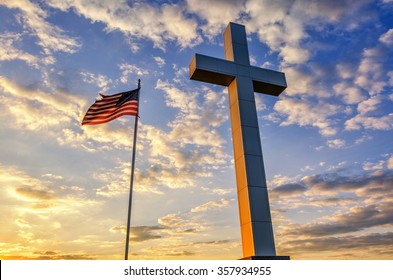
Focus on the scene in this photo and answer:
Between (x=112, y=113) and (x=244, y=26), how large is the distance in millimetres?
6613

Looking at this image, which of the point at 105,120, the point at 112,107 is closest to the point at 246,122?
the point at 112,107

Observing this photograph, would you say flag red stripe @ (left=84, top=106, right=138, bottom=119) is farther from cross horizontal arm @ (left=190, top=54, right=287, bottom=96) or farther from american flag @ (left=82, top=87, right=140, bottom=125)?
cross horizontal arm @ (left=190, top=54, right=287, bottom=96)

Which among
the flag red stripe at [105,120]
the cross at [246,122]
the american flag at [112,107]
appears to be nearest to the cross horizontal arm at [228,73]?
the cross at [246,122]

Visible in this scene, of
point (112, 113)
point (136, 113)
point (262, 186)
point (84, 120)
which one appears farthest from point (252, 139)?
point (84, 120)

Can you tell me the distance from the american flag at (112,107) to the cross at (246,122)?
2.60 metres

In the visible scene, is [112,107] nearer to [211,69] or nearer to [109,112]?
[109,112]

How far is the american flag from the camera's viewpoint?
43.3 ft

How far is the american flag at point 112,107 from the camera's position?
13211 millimetres

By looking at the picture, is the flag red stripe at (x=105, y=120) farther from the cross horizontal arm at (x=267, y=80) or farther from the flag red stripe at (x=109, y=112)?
the cross horizontal arm at (x=267, y=80)

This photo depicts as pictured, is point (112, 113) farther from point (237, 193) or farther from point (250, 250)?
point (250, 250)

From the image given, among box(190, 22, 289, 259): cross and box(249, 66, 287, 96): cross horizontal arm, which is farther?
box(249, 66, 287, 96): cross horizontal arm

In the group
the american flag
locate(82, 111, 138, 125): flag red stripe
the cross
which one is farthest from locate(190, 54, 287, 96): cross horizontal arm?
locate(82, 111, 138, 125): flag red stripe

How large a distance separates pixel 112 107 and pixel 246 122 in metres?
5.45

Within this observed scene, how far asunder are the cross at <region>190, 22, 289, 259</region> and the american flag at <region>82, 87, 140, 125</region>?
102 inches
